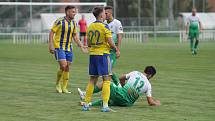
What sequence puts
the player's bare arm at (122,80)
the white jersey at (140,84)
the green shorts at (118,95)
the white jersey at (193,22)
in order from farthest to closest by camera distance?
1. the white jersey at (193,22)
2. the player's bare arm at (122,80)
3. the green shorts at (118,95)
4. the white jersey at (140,84)

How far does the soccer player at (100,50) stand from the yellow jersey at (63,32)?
315 centimetres

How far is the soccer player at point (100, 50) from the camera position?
1213 centimetres

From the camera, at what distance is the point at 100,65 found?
12242 millimetres

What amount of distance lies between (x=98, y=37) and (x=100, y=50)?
248 millimetres

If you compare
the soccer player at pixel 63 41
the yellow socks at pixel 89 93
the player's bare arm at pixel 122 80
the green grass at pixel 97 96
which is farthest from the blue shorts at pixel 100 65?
the soccer player at pixel 63 41

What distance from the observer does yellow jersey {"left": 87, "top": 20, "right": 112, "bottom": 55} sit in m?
12.2

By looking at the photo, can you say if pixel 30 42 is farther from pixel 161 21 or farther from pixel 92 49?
pixel 92 49

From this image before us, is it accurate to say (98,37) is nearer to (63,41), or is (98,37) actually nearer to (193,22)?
(63,41)

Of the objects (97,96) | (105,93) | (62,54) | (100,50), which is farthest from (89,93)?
(62,54)

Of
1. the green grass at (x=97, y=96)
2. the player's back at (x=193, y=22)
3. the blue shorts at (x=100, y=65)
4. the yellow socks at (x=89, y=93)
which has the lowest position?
the green grass at (x=97, y=96)

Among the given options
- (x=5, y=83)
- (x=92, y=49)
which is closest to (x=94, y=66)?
(x=92, y=49)

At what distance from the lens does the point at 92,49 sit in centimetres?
1236

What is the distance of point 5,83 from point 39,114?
20.0 ft

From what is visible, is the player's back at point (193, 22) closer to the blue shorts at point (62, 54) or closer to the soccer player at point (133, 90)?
the blue shorts at point (62, 54)
